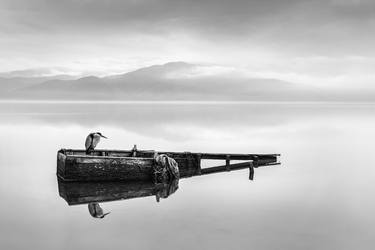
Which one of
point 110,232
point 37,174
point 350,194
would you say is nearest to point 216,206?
point 110,232

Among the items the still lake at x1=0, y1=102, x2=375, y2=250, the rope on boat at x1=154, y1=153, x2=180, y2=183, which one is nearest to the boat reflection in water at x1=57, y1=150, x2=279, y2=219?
the rope on boat at x1=154, y1=153, x2=180, y2=183

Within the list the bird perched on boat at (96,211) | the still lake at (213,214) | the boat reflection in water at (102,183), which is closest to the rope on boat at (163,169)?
the boat reflection in water at (102,183)

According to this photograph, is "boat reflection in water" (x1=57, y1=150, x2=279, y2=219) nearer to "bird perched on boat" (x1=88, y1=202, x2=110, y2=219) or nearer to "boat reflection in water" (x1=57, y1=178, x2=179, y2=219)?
"boat reflection in water" (x1=57, y1=178, x2=179, y2=219)

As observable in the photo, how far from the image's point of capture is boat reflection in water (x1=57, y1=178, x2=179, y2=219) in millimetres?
17109

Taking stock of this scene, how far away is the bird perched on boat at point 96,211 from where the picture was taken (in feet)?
49.5

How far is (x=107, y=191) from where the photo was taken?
1798 cm

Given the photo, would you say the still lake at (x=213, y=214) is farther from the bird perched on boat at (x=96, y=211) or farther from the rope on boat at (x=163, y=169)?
the rope on boat at (x=163, y=169)

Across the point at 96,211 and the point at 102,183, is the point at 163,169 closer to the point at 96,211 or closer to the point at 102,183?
the point at 102,183

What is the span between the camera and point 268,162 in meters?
22.7

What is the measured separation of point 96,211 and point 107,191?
7.77 feet

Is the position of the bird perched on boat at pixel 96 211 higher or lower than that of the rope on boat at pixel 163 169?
lower

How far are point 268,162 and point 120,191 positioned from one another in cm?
811

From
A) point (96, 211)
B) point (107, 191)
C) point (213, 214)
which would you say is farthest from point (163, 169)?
point (96, 211)

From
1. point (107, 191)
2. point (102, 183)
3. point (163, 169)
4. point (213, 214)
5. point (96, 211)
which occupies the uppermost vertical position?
point (163, 169)
